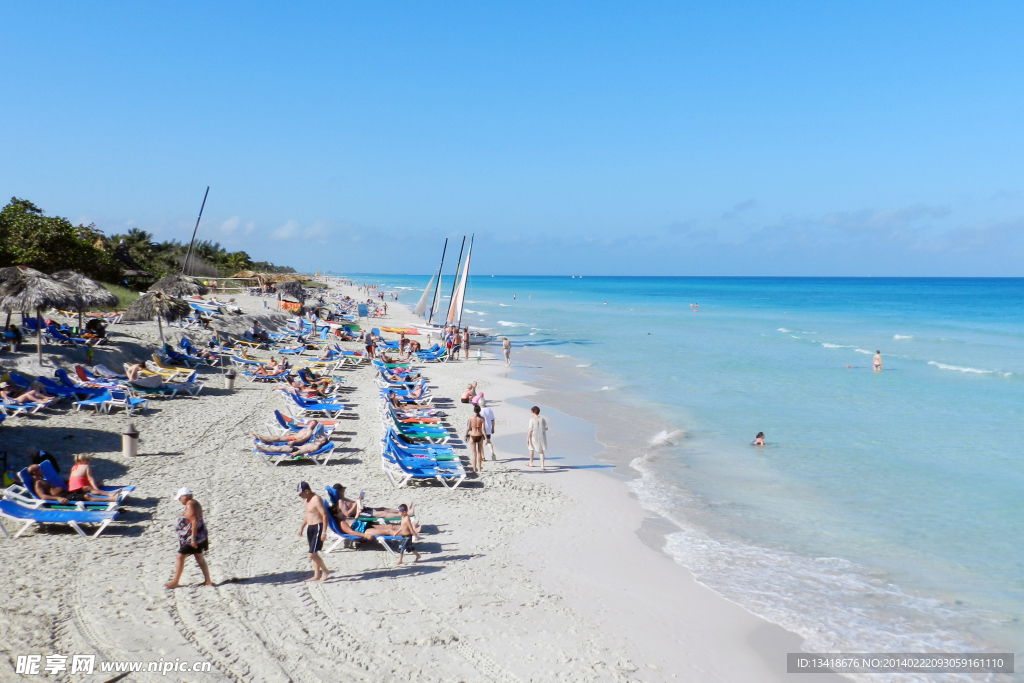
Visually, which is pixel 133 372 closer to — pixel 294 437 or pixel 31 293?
pixel 31 293

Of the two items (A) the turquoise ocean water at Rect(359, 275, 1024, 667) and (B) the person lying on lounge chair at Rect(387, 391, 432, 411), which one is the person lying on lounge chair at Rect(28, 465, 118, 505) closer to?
(B) the person lying on lounge chair at Rect(387, 391, 432, 411)

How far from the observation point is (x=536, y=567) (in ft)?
24.0

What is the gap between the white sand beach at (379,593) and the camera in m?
5.31

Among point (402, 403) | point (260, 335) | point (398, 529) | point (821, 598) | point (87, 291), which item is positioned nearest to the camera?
point (821, 598)

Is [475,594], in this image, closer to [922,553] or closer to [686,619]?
[686,619]

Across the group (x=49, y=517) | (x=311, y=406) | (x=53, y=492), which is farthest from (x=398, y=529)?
(x=311, y=406)

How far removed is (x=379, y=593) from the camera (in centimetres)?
641

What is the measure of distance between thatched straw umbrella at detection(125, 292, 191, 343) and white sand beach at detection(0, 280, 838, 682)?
9033 millimetres

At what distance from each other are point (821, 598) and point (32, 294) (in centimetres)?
1516

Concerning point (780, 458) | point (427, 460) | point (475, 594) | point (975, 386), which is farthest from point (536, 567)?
point (975, 386)

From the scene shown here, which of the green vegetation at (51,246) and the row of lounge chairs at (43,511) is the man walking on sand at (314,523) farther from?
the green vegetation at (51,246)

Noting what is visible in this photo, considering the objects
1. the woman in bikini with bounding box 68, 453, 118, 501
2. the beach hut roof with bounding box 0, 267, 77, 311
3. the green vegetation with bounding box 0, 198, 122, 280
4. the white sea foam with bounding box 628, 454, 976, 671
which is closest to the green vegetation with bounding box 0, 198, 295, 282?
the green vegetation with bounding box 0, 198, 122, 280

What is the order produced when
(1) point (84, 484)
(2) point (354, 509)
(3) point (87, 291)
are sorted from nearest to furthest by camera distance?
(2) point (354, 509) → (1) point (84, 484) → (3) point (87, 291)

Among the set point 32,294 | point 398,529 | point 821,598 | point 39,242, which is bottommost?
point 821,598
